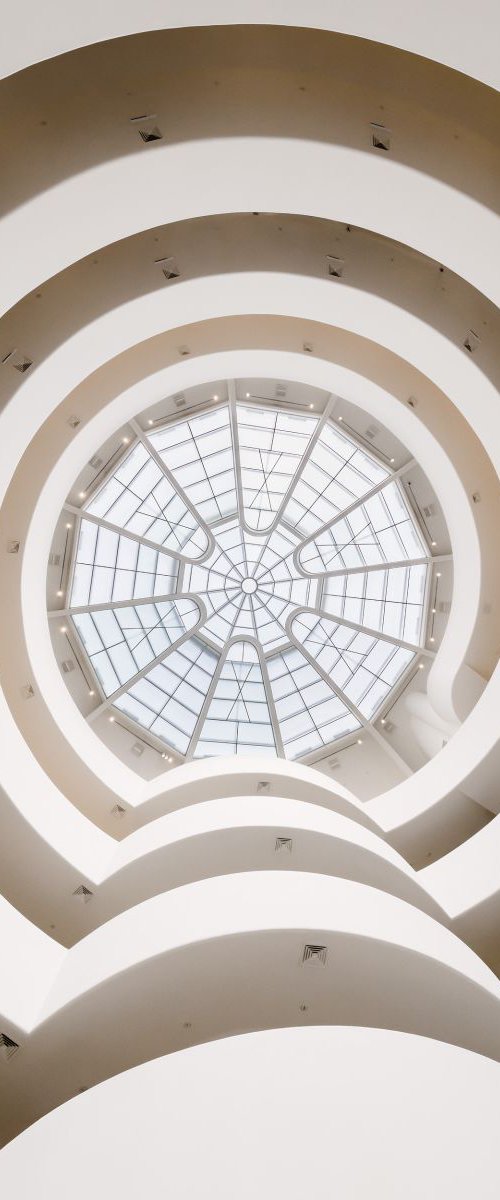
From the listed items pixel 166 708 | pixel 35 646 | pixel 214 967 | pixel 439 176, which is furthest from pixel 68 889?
pixel 439 176

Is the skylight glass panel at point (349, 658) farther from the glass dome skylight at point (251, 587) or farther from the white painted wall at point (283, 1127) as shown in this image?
the white painted wall at point (283, 1127)

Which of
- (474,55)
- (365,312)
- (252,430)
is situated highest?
(252,430)

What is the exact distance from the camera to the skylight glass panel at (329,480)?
51.8 feet

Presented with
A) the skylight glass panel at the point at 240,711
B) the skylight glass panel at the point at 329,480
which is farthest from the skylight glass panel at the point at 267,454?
the skylight glass panel at the point at 240,711

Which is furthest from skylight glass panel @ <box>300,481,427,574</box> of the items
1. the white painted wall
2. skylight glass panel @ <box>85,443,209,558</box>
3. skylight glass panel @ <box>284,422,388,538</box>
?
the white painted wall

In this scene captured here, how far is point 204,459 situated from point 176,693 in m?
5.71

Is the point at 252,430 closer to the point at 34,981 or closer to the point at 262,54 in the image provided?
the point at 262,54

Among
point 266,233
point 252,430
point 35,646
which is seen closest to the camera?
point 266,233

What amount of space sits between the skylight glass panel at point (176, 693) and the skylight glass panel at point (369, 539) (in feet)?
11.5

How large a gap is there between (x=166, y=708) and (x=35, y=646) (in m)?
5.58

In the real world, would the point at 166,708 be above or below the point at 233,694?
below

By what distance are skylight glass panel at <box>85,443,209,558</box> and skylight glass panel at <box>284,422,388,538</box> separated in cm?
245

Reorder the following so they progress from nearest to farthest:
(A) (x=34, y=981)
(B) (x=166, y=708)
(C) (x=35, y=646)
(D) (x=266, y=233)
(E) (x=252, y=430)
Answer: (A) (x=34, y=981) < (D) (x=266, y=233) < (C) (x=35, y=646) < (E) (x=252, y=430) < (B) (x=166, y=708)

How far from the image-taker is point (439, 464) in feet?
42.0
